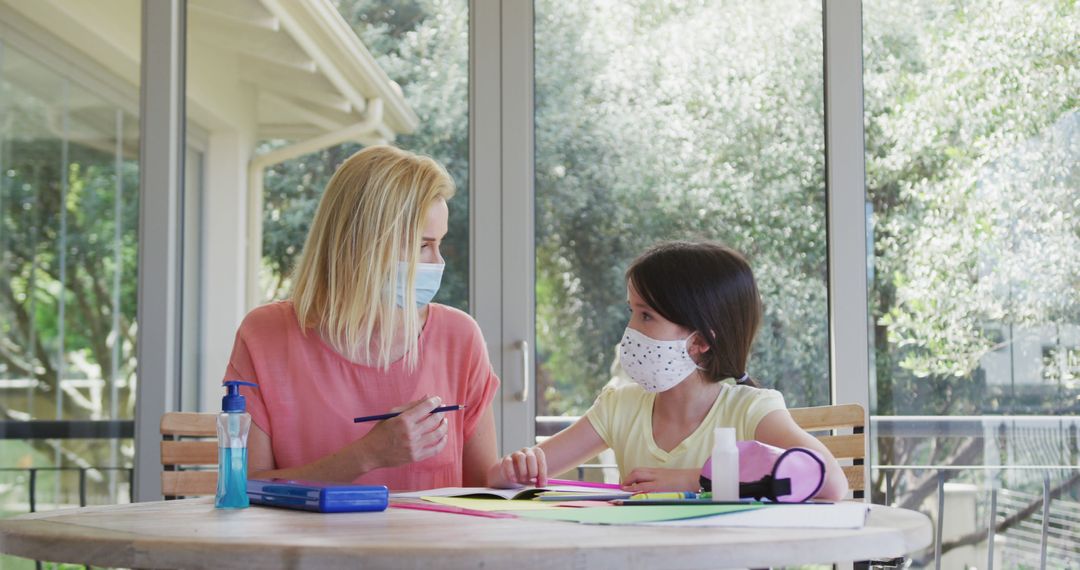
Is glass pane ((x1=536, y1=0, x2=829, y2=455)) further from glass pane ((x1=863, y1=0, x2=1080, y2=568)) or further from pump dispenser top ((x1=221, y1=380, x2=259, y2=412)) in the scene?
pump dispenser top ((x1=221, y1=380, x2=259, y2=412))

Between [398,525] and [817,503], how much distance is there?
0.55m

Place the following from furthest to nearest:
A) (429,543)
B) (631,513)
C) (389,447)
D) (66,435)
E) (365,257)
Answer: (66,435) < (365,257) < (389,447) < (631,513) < (429,543)

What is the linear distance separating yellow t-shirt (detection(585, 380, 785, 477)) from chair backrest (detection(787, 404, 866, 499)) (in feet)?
0.35

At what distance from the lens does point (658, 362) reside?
1.93 meters

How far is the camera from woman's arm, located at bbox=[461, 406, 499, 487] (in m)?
2.10

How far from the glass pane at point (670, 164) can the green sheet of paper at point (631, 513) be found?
65.5 inches

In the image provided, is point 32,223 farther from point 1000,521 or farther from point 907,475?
point 1000,521

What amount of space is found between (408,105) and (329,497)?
6.31 feet

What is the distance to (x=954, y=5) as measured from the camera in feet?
9.65

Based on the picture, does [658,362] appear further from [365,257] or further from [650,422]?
[365,257]

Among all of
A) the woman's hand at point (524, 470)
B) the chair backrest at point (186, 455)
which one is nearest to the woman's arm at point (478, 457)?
the woman's hand at point (524, 470)

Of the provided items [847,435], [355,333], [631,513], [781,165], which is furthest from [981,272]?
[631,513]

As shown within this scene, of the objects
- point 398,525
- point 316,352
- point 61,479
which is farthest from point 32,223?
point 398,525

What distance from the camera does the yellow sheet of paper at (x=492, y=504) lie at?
1366mm
